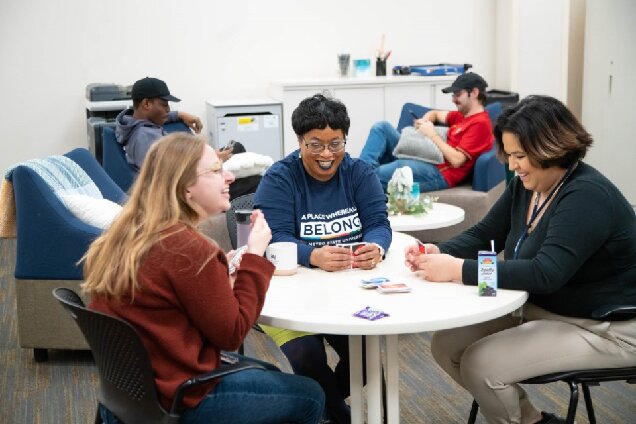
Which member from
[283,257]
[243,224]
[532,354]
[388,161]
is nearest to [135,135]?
[388,161]

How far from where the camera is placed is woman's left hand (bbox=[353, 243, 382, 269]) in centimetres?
257

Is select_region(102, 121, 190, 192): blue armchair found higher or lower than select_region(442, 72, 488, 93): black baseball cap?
lower

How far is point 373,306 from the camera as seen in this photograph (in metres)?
2.20

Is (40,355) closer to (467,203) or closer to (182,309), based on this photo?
(182,309)

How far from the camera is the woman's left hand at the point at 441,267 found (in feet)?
7.80

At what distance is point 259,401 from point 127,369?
0.32m

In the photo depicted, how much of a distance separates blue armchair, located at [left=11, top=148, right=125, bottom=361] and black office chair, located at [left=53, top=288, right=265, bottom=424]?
1.73m

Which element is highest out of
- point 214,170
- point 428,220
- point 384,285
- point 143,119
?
point 214,170

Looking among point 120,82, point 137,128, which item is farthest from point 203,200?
point 120,82

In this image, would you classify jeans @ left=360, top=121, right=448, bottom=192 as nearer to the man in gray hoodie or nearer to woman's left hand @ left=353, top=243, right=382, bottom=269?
the man in gray hoodie

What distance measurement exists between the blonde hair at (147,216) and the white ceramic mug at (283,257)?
50cm

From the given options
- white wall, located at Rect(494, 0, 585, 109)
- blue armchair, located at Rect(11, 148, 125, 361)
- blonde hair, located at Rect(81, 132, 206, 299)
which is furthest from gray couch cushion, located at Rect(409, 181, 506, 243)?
blonde hair, located at Rect(81, 132, 206, 299)

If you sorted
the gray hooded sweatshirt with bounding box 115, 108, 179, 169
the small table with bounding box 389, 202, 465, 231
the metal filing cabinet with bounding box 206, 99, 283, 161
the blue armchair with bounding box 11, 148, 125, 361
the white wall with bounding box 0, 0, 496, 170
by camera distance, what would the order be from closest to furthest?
the blue armchair with bounding box 11, 148, 125, 361
the small table with bounding box 389, 202, 465, 231
the gray hooded sweatshirt with bounding box 115, 108, 179, 169
the metal filing cabinet with bounding box 206, 99, 283, 161
the white wall with bounding box 0, 0, 496, 170

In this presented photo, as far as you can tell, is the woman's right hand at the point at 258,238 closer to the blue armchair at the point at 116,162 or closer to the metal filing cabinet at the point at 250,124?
the blue armchair at the point at 116,162
